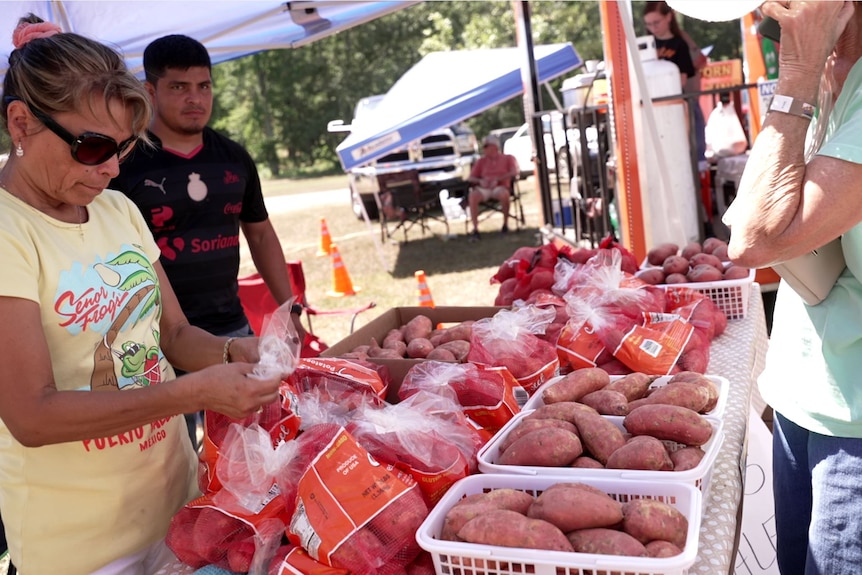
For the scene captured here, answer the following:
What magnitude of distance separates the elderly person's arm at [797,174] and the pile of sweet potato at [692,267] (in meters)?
1.58

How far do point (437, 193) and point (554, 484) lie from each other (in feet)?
41.9

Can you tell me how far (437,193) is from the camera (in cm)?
1411

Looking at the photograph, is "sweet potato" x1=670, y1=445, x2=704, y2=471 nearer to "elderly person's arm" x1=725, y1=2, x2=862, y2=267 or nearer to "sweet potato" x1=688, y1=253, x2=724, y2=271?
"elderly person's arm" x1=725, y1=2, x2=862, y2=267

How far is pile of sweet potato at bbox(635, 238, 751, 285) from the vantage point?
3109 mm

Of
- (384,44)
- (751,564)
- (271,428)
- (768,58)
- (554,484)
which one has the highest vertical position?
(384,44)

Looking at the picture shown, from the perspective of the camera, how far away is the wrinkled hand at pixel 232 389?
5.02 feet

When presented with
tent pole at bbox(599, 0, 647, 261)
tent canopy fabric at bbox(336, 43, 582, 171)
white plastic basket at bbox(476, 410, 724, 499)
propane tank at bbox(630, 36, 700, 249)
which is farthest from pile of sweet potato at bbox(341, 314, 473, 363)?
tent canopy fabric at bbox(336, 43, 582, 171)

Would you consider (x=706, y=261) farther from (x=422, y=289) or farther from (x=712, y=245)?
(x=422, y=289)

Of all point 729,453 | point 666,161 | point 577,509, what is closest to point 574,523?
point 577,509

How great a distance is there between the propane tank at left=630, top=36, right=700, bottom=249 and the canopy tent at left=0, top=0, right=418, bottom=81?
188cm

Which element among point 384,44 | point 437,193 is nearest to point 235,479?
point 437,193

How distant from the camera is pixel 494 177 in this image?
43.0 ft

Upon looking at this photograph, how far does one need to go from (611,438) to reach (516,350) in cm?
63

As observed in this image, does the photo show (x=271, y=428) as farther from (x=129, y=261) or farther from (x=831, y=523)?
(x=831, y=523)
